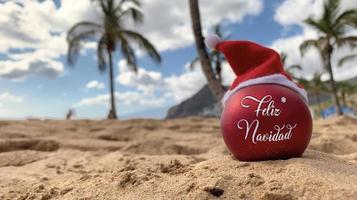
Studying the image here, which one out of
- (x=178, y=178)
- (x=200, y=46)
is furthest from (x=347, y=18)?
(x=178, y=178)

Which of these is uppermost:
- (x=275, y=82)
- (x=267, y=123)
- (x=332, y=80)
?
(x=332, y=80)

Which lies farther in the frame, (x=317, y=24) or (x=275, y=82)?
(x=317, y=24)

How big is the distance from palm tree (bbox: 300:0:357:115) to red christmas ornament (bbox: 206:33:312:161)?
1992 cm

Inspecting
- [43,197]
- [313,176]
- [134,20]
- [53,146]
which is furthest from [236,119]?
[134,20]

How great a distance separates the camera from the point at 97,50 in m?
20.2

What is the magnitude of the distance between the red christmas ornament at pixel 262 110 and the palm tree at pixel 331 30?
1992 centimetres

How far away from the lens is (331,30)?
74.2 ft

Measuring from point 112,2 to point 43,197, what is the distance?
18560 millimetres

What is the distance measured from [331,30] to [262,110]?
21.3 m

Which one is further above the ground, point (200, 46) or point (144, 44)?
point (144, 44)

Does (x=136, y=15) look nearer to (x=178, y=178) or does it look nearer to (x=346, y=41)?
(x=346, y=41)

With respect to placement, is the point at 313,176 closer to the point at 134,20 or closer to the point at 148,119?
the point at 148,119

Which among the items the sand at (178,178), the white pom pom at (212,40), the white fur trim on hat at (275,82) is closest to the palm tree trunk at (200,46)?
the sand at (178,178)

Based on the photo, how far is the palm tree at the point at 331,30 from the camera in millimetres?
22109
